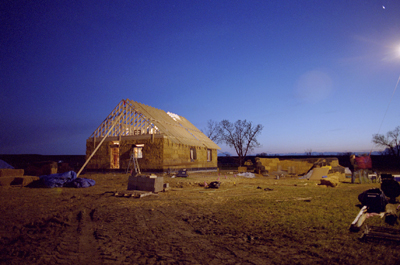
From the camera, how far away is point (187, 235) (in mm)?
4688

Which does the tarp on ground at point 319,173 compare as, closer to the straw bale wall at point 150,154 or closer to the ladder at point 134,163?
the straw bale wall at point 150,154

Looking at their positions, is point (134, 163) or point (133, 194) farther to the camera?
point (134, 163)

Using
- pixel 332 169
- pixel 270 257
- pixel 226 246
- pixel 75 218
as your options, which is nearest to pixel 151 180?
pixel 75 218

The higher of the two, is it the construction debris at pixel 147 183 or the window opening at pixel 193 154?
the window opening at pixel 193 154

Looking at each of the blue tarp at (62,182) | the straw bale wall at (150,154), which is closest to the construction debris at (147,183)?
the blue tarp at (62,182)

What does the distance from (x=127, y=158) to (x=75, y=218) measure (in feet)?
43.3

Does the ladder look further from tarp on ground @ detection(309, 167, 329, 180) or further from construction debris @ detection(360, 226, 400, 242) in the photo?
construction debris @ detection(360, 226, 400, 242)

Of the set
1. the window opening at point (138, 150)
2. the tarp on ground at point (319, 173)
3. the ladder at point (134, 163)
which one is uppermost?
the window opening at point (138, 150)

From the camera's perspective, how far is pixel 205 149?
25453mm

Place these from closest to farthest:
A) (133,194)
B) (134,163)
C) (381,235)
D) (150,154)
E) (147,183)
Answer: (381,235) < (133,194) < (147,183) < (134,163) < (150,154)

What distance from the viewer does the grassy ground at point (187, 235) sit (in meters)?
3.58

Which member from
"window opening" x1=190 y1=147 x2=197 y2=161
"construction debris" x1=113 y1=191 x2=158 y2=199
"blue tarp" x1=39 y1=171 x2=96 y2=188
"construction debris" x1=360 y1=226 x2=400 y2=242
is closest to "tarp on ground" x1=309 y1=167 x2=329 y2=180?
"window opening" x1=190 y1=147 x2=197 y2=161

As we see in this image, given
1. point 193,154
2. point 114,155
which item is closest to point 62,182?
point 114,155

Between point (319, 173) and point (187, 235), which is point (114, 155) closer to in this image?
point (319, 173)
